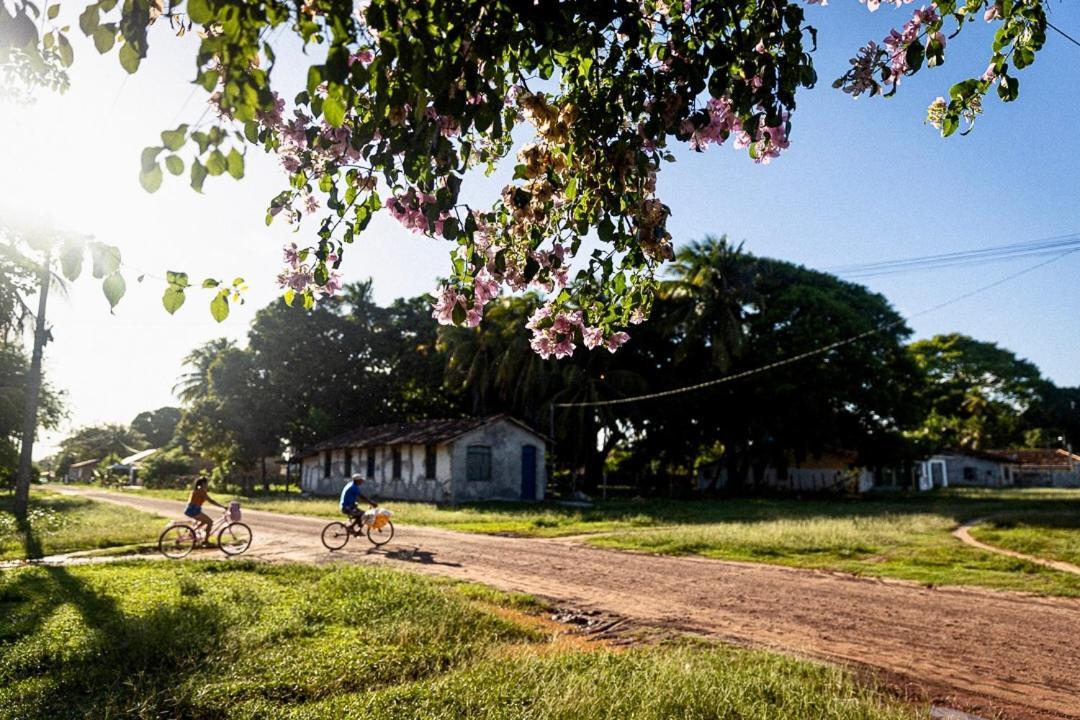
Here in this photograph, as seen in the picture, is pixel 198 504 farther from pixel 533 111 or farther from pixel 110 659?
pixel 533 111

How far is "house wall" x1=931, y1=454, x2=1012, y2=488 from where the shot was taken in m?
70.6

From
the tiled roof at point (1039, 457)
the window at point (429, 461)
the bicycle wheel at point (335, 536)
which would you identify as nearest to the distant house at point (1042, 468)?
the tiled roof at point (1039, 457)

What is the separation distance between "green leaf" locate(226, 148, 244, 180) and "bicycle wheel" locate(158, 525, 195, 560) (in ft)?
47.4

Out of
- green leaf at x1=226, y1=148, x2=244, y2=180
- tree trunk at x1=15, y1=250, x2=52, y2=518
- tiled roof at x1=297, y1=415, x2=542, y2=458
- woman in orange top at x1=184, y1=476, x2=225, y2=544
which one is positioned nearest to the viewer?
green leaf at x1=226, y1=148, x2=244, y2=180

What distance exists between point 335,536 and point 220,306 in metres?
14.3

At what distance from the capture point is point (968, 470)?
239 feet

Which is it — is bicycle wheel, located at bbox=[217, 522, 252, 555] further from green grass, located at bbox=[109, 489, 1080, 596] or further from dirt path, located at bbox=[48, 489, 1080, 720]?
green grass, located at bbox=[109, 489, 1080, 596]

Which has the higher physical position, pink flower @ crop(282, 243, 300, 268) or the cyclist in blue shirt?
pink flower @ crop(282, 243, 300, 268)

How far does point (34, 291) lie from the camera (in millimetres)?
24500

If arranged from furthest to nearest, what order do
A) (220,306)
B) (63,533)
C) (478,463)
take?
(478,463) → (63,533) → (220,306)

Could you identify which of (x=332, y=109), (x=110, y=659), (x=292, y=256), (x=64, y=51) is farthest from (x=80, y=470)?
(x=332, y=109)

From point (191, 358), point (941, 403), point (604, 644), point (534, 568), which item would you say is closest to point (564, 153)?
point (604, 644)

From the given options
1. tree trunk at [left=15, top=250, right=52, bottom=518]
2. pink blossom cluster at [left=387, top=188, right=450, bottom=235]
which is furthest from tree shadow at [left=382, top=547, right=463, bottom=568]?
tree trunk at [left=15, top=250, right=52, bottom=518]

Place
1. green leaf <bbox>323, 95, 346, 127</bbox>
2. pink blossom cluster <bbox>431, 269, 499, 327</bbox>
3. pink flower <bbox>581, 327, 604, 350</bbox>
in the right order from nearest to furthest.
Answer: green leaf <bbox>323, 95, 346, 127</bbox>
pink blossom cluster <bbox>431, 269, 499, 327</bbox>
pink flower <bbox>581, 327, 604, 350</bbox>
